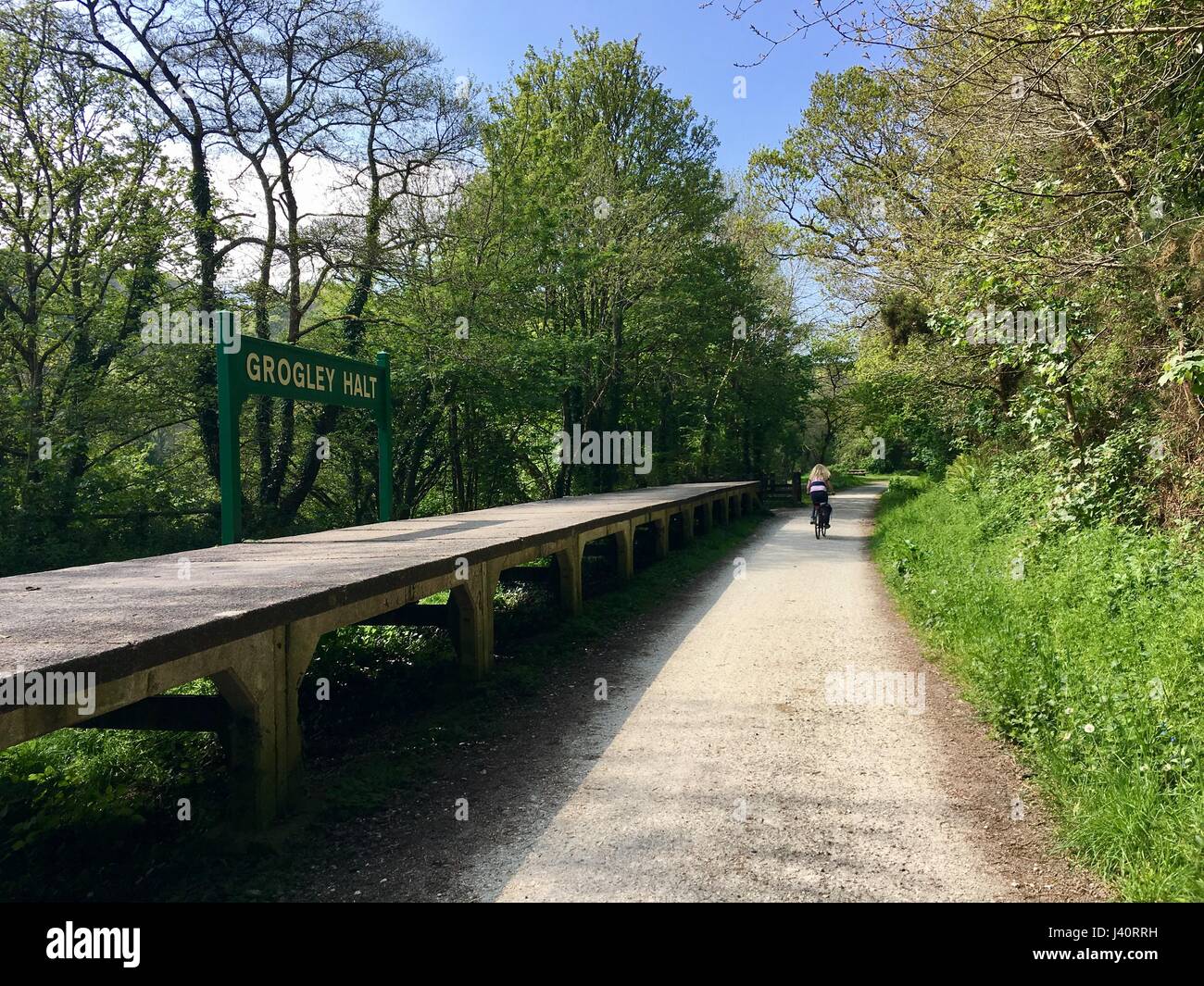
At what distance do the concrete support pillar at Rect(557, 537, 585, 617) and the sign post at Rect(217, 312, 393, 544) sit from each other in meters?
2.86

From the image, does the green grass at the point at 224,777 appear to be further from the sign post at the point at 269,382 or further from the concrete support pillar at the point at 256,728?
the sign post at the point at 269,382

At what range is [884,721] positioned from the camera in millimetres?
4906

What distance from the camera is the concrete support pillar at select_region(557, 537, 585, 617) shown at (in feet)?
25.9

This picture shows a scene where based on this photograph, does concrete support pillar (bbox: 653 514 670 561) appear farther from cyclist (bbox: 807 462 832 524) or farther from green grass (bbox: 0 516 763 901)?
green grass (bbox: 0 516 763 901)

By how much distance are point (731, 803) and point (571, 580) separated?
4401 mm

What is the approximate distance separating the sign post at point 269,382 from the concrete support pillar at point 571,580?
2.86 metres

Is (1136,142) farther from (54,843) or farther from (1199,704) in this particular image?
(54,843)

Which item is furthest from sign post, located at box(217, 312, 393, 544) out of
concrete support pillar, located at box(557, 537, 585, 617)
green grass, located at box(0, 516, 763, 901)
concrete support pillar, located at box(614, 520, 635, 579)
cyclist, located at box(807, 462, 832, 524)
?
cyclist, located at box(807, 462, 832, 524)

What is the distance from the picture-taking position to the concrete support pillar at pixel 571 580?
789 centimetres

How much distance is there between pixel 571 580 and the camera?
7.98m

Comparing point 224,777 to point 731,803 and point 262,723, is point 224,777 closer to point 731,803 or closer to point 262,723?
point 262,723

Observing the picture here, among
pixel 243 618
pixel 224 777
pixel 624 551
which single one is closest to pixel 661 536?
pixel 624 551

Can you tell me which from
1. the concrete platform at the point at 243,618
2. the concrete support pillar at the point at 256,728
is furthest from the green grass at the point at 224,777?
the concrete platform at the point at 243,618

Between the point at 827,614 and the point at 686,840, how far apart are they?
530cm
